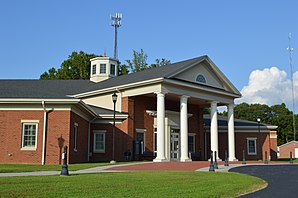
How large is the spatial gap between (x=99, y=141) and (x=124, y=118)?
2748 millimetres

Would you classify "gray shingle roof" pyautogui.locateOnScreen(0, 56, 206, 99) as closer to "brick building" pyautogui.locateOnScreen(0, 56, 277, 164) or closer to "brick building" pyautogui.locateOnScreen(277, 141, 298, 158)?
"brick building" pyautogui.locateOnScreen(0, 56, 277, 164)

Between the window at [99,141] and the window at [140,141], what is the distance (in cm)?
256

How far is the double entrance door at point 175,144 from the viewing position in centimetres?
3348

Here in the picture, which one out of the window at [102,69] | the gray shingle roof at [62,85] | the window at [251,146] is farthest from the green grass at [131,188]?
the window at [251,146]

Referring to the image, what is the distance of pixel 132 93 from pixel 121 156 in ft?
15.9

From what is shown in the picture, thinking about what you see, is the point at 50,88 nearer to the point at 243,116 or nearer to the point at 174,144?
the point at 174,144

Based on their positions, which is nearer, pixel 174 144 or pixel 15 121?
pixel 15 121

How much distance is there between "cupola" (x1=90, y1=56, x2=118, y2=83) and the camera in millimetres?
41281

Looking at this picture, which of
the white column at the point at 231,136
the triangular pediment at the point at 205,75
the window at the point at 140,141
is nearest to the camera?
the window at the point at 140,141

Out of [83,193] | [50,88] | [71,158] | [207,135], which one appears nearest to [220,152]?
[207,135]

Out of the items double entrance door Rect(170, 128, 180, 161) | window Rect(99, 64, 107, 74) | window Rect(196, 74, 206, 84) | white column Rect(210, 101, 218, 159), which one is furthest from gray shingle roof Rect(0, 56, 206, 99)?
double entrance door Rect(170, 128, 180, 161)

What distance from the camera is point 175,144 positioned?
3397cm

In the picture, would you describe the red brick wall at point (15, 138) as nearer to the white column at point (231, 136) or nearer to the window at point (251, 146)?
the white column at point (231, 136)

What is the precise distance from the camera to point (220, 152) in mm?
42375
